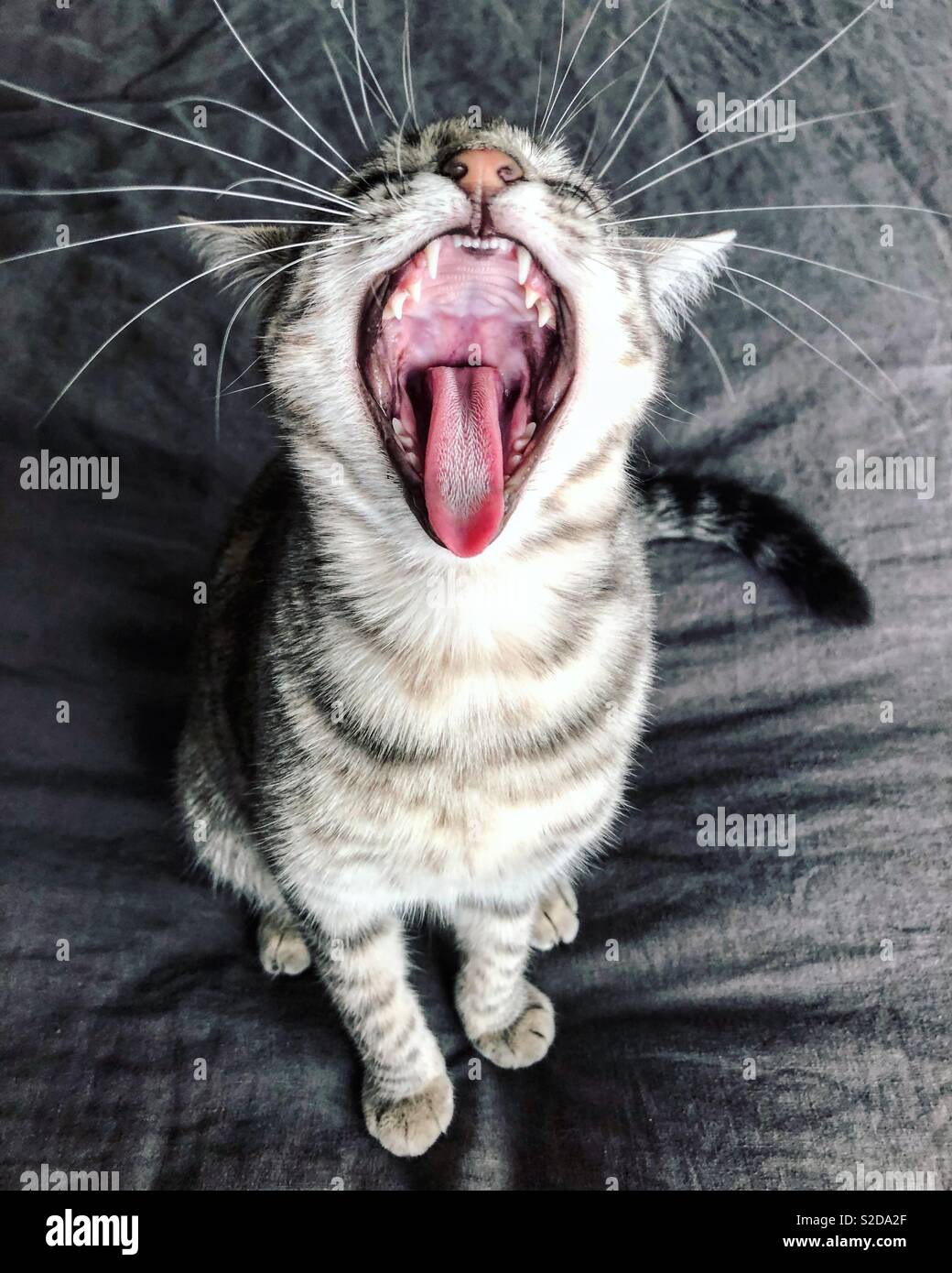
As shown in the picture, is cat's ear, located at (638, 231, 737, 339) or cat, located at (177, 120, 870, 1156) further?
cat's ear, located at (638, 231, 737, 339)

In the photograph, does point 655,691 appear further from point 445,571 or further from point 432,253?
point 432,253

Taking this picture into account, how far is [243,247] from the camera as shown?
803 mm

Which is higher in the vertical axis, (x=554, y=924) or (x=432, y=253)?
(x=432, y=253)

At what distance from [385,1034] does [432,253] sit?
2.25 ft

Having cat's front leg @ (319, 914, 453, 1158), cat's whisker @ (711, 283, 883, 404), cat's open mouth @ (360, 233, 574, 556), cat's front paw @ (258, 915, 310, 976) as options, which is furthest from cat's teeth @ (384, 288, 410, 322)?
cat's front paw @ (258, 915, 310, 976)

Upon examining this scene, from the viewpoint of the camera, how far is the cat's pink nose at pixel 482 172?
2.06 ft

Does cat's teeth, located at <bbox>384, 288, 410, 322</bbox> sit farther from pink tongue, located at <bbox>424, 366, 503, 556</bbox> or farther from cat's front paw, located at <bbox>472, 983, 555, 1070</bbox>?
cat's front paw, located at <bbox>472, 983, 555, 1070</bbox>

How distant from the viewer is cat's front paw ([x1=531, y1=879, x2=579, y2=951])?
1.07 m

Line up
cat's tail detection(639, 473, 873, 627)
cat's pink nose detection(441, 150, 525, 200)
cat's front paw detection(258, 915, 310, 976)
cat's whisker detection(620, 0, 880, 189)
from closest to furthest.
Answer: cat's pink nose detection(441, 150, 525, 200)
cat's whisker detection(620, 0, 880, 189)
cat's front paw detection(258, 915, 310, 976)
cat's tail detection(639, 473, 873, 627)

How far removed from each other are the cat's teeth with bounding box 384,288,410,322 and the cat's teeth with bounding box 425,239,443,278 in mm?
24

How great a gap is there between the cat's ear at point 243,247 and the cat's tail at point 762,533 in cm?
56

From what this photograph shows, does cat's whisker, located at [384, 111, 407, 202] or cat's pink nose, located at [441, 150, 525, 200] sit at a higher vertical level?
cat's whisker, located at [384, 111, 407, 202]

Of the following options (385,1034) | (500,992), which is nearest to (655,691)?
(500,992)
